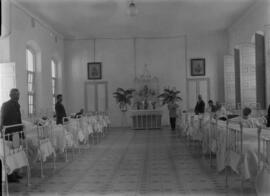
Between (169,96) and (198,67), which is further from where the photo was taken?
(198,67)

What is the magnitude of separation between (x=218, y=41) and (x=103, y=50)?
5913 mm

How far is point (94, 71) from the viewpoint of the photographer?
1880 centimetres

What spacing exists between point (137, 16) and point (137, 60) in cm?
516

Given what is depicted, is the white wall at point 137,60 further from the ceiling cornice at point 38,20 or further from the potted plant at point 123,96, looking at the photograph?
the ceiling cornice at point 38,20

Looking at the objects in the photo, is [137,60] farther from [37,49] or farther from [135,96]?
[37,49]

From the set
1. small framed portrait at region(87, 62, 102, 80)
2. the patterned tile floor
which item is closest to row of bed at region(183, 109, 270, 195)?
the patterned tile floor

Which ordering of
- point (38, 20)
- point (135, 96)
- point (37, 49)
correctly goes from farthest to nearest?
1. point (135, 96)
2. point (37, 49)
3. point (38, 20)

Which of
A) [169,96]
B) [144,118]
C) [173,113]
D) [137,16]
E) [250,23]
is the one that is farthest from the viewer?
[169,96]

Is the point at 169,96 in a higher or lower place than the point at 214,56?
lower

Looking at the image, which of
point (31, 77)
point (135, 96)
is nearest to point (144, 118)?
point (135, 96)

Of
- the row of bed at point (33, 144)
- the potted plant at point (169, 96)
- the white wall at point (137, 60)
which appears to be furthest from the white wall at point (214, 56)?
the row of bed at point (33, 144)

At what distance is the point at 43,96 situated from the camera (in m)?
14.4

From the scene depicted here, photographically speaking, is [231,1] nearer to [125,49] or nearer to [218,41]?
[218,41]

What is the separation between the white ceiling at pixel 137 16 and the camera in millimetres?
11656
